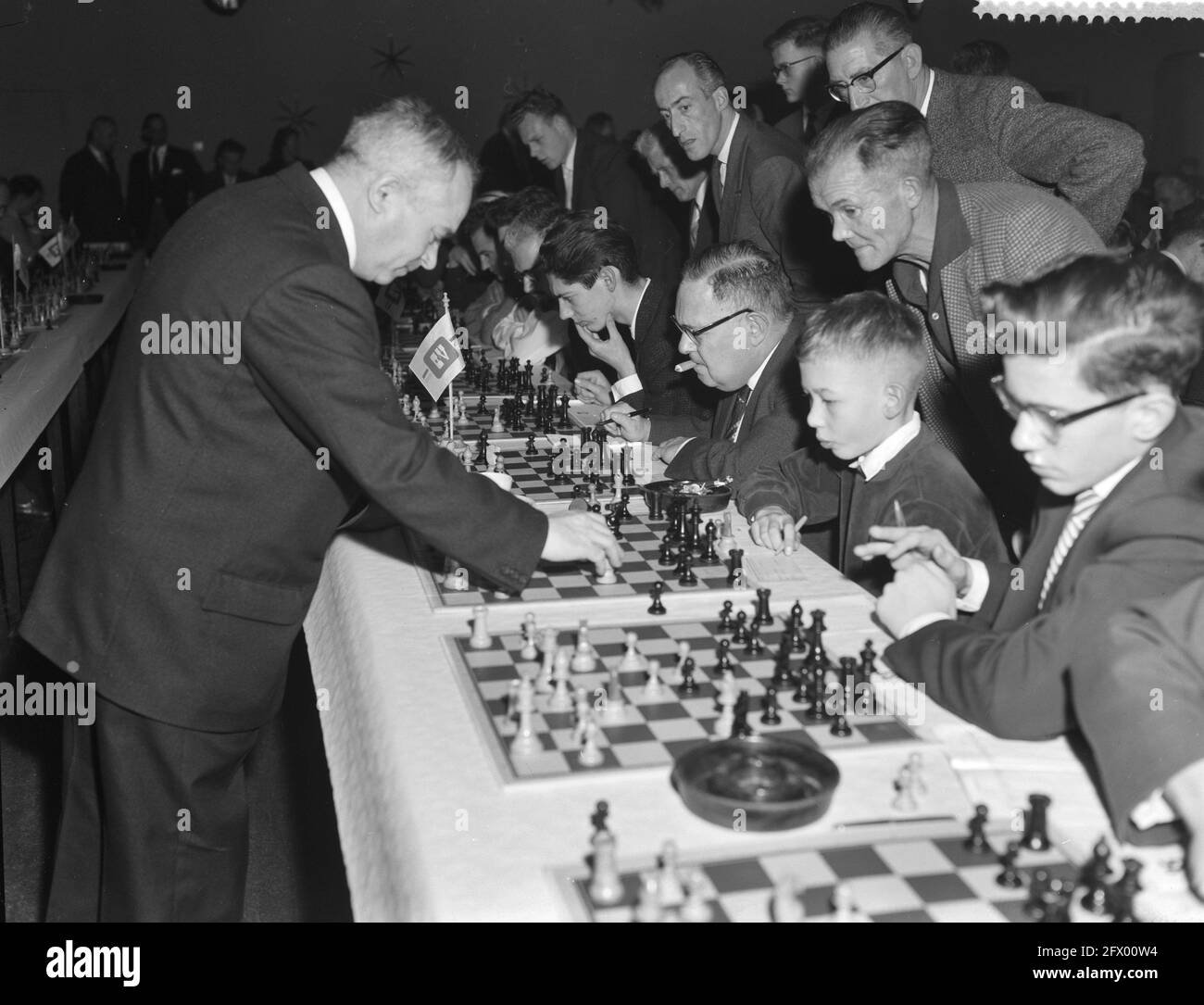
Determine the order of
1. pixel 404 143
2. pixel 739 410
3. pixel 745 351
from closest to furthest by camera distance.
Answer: pixel 404 143
pixel 745 351
pixel 739 410

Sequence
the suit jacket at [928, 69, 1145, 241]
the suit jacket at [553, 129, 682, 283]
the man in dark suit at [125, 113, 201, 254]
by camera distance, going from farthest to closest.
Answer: the man in dark suit at [125, 113, 201, 254]
the suit jacket at [553, 129, 682, 283]
the suit jacket at [928, 69, 1145, 241]

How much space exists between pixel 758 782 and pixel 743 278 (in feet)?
7.57

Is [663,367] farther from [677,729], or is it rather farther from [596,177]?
[677,729]

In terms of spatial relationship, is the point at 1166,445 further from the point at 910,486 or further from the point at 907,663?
the point at 910,486

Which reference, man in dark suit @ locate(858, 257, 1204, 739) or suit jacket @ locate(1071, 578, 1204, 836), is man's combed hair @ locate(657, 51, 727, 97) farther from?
suit jacket @ locate(1071, 578, 1204, 836)

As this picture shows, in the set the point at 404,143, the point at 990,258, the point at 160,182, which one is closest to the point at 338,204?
the point at 404,143

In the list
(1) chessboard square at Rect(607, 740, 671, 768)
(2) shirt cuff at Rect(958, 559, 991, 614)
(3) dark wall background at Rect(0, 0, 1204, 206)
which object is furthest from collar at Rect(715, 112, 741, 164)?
(3) dark wall background at Rect(0, 0, 1204, 206)

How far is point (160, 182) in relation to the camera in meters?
13.4

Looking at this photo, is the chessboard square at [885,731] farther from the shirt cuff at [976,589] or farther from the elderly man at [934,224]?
the elderly man at [934,224]

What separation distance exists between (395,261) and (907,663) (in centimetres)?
131

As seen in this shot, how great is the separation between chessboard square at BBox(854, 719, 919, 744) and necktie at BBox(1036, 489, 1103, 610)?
0.39 meters

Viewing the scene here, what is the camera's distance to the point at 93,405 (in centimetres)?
817

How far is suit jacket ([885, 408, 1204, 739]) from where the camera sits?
1.85 metres
